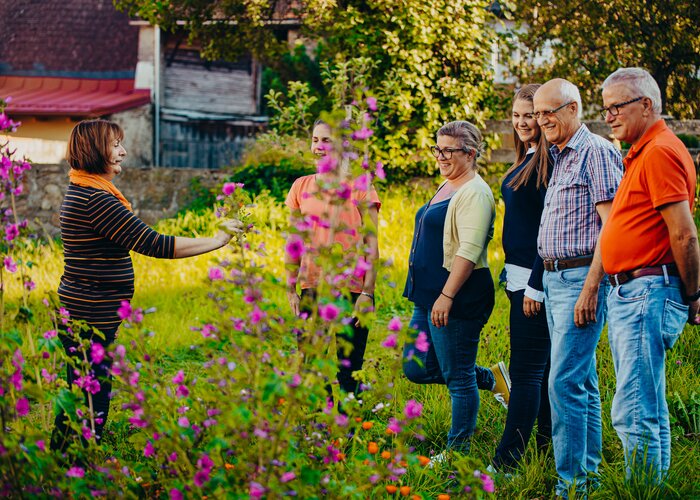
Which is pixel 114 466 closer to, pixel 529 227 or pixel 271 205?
pixel 529 227

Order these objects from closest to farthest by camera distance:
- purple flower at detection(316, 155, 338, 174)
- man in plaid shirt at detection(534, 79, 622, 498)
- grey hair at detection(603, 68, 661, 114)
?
1. purple flower at detection(316, 155, 338, 174)
2. grey hair at detection(603, 68, 661, 114)
3. man in plaid shirt at detection(534, 79, 622, 498)

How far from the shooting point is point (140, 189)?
11.9m

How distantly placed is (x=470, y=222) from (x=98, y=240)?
5.67ft

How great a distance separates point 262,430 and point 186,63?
17.9 metres

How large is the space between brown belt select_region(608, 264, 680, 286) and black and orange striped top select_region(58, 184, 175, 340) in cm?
191

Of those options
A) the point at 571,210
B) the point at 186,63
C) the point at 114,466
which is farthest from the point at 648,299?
the point at 186,63

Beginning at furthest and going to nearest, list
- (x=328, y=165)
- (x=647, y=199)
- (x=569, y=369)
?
(x=569, y=369), (x=647, y=199), (x=328, y=165)

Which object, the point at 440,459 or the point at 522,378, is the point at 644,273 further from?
the point at 440,459

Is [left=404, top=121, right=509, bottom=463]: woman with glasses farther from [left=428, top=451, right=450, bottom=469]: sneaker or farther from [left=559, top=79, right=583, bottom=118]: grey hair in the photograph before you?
[left=559, top=79, right=583, bottom=118]: grey hair

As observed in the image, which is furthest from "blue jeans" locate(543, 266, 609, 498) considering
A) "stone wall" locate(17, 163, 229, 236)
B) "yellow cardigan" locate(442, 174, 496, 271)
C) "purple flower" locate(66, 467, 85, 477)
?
"stone wall" locate(17, 163, 229, 236)

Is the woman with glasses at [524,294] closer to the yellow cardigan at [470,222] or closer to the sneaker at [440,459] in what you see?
the yellow cardigan at [470,222]

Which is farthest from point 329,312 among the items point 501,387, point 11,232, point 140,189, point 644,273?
point 140,189

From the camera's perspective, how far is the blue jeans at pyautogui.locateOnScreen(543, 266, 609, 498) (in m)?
3.20

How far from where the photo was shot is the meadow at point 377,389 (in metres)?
2.36
